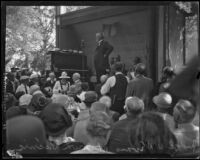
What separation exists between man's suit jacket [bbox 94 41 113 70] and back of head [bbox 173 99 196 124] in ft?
3.06

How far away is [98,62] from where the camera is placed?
4203 mm

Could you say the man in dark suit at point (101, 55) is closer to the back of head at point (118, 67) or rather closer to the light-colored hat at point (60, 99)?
the back of head at point (118, 67)

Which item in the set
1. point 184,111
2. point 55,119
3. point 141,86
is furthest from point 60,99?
point 184,111

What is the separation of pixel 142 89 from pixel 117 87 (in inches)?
11.6

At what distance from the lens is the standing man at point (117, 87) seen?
13.7 feet

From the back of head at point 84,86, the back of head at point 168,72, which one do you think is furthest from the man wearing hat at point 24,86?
the back of head at point 168,72

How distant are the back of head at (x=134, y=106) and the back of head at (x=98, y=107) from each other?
0.79ft

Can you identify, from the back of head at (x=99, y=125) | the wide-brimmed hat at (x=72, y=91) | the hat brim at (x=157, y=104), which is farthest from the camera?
the wide-brimmed hat at (x=72, y=91)

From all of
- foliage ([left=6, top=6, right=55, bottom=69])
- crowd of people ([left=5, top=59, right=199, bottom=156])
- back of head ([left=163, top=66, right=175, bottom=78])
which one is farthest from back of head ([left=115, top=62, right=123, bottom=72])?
foliage ([left=6, top=6, right=55, bottom=69])

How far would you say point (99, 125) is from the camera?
3.84m

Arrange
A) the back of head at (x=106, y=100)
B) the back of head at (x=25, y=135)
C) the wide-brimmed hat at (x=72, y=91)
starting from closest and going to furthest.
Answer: the back of head at (x=25, y=135) → the back of head at (x=106, y=100) → the wide-brimmed hat at (x=72, y=91)

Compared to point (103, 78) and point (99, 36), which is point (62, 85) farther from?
point (99, 36)

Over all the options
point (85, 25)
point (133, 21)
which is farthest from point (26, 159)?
point (133, 21)

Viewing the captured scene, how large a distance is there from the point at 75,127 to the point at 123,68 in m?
0.87
